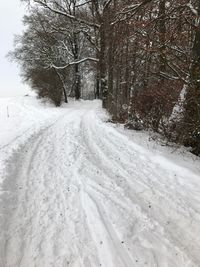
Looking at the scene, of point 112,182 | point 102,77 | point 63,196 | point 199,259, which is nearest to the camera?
point 199,259

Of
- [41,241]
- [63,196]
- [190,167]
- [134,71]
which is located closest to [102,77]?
[134,71]

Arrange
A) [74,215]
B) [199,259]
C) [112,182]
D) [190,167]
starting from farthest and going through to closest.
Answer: [190,167]
[112,182]
[74,215]
[199,259]

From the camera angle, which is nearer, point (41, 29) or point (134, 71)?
point (134, 71)

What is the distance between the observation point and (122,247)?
4496 mm

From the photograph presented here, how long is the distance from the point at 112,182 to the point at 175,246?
2620mm

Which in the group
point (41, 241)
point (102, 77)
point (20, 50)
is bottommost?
point (41, 241)

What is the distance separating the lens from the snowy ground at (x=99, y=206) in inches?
173

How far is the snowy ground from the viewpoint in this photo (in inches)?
173

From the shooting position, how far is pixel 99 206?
5754 millimetres

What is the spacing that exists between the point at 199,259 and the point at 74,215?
7.48 ft

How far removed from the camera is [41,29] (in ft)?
87.7

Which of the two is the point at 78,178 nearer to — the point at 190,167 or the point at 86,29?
the point at 190,167

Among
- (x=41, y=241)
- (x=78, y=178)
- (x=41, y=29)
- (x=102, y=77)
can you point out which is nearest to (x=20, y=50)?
(x=41, y=29)

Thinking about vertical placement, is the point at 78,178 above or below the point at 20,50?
below
